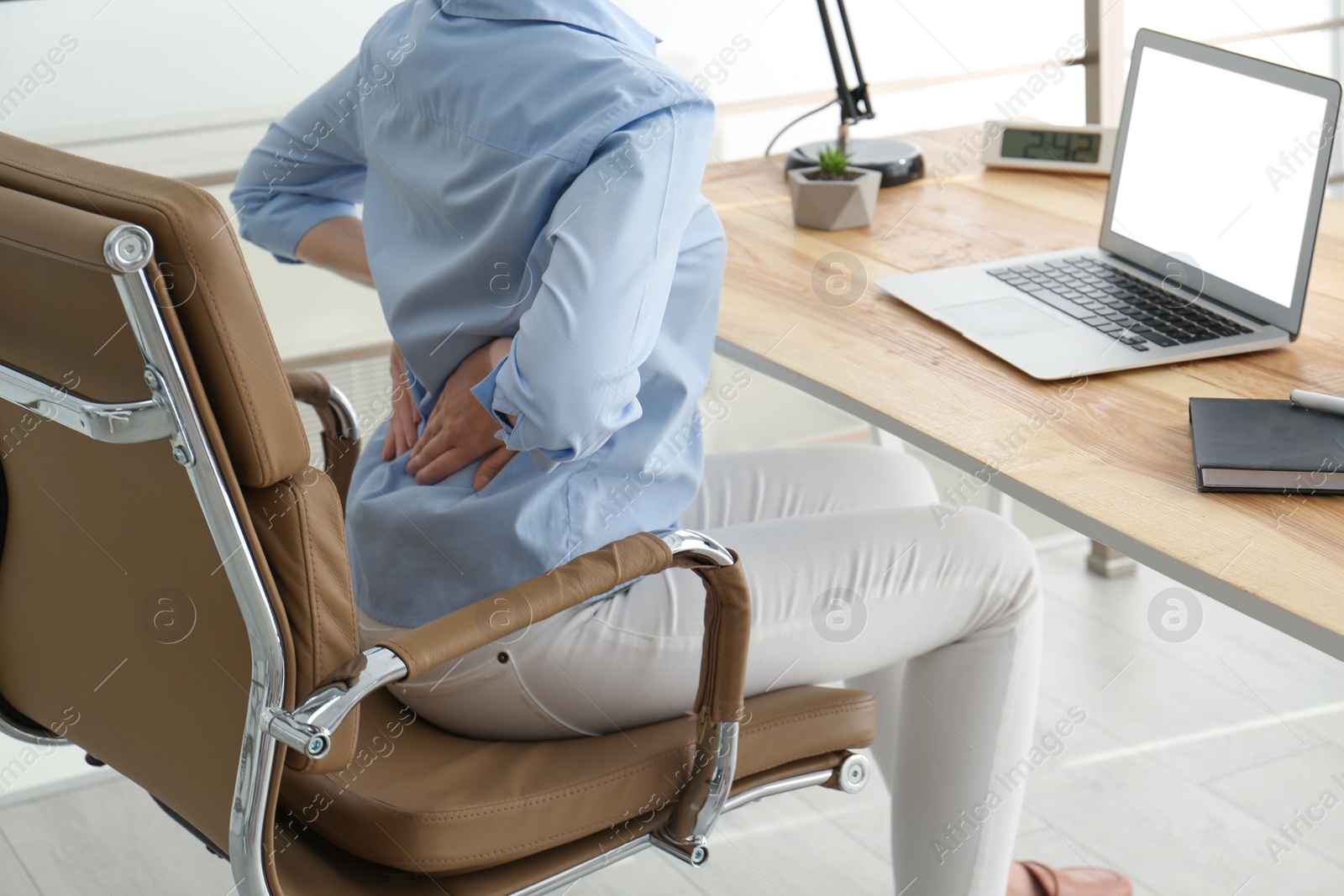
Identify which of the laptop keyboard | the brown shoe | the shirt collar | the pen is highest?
the shirt collar

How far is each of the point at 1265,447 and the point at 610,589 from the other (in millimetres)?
589

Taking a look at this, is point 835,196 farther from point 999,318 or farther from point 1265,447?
point 1265,447

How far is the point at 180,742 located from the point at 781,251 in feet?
3.65

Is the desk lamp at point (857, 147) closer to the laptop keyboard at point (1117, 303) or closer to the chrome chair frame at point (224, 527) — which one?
the laptop keyboard at point (1117, 303)

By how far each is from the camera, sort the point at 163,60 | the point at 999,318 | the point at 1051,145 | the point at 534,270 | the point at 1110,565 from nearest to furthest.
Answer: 1. the point at 534,270
2. the point at 999,318
3. the point at 1051,145
4. the point at 163,60
5. the point at 1110,565

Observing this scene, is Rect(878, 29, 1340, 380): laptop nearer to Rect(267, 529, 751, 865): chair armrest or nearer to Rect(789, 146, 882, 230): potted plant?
Rect(789, 146, 882, 230): potted plant

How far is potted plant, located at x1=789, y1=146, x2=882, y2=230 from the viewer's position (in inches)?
73.2

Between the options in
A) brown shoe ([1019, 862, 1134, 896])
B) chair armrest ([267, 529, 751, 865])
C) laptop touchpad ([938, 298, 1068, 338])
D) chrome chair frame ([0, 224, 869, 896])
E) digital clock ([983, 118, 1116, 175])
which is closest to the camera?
chrome chair frame ([0, 224, 869, 896])

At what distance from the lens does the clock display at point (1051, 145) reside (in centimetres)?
204

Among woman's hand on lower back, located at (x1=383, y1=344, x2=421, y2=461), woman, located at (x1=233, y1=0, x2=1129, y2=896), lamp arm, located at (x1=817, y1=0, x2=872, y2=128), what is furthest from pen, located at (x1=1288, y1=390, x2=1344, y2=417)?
lamp arm, located at (x1=817, y1=0, x2=872, y2=128)

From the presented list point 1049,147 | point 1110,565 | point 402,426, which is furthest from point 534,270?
point 1110,565

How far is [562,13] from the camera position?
1.11 metres

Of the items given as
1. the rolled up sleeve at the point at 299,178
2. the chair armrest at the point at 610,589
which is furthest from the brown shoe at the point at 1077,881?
the rolled up sleeve at the point at 299,178

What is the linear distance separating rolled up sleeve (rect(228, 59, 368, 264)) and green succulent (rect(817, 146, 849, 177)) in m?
0.71
